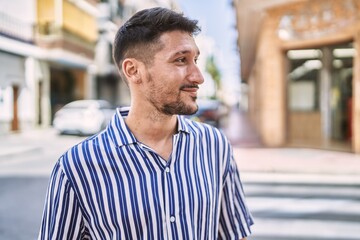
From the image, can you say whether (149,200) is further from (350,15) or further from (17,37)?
(350,15)

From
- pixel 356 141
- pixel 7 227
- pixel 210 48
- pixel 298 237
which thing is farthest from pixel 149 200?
pixel 210 48

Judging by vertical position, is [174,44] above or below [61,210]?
above

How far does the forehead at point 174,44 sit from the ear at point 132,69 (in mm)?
103

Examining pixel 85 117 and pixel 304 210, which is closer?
pixel 304 210

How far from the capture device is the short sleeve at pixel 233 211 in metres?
1.46

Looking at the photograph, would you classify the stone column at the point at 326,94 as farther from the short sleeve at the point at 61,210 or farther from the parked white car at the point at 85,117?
the short sleeve at the point at 61,210

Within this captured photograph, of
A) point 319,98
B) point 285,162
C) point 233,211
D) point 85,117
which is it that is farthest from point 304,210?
point 85,117

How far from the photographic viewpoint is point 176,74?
1298 millimetres

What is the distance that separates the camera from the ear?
4.46ft

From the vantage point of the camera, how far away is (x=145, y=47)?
132 cm

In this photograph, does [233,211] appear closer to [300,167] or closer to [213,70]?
[300,167]

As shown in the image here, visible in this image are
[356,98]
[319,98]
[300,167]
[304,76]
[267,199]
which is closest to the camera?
[267,199]

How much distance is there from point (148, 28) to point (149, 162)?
405 mm

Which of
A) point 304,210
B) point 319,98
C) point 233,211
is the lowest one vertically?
point 304,210
